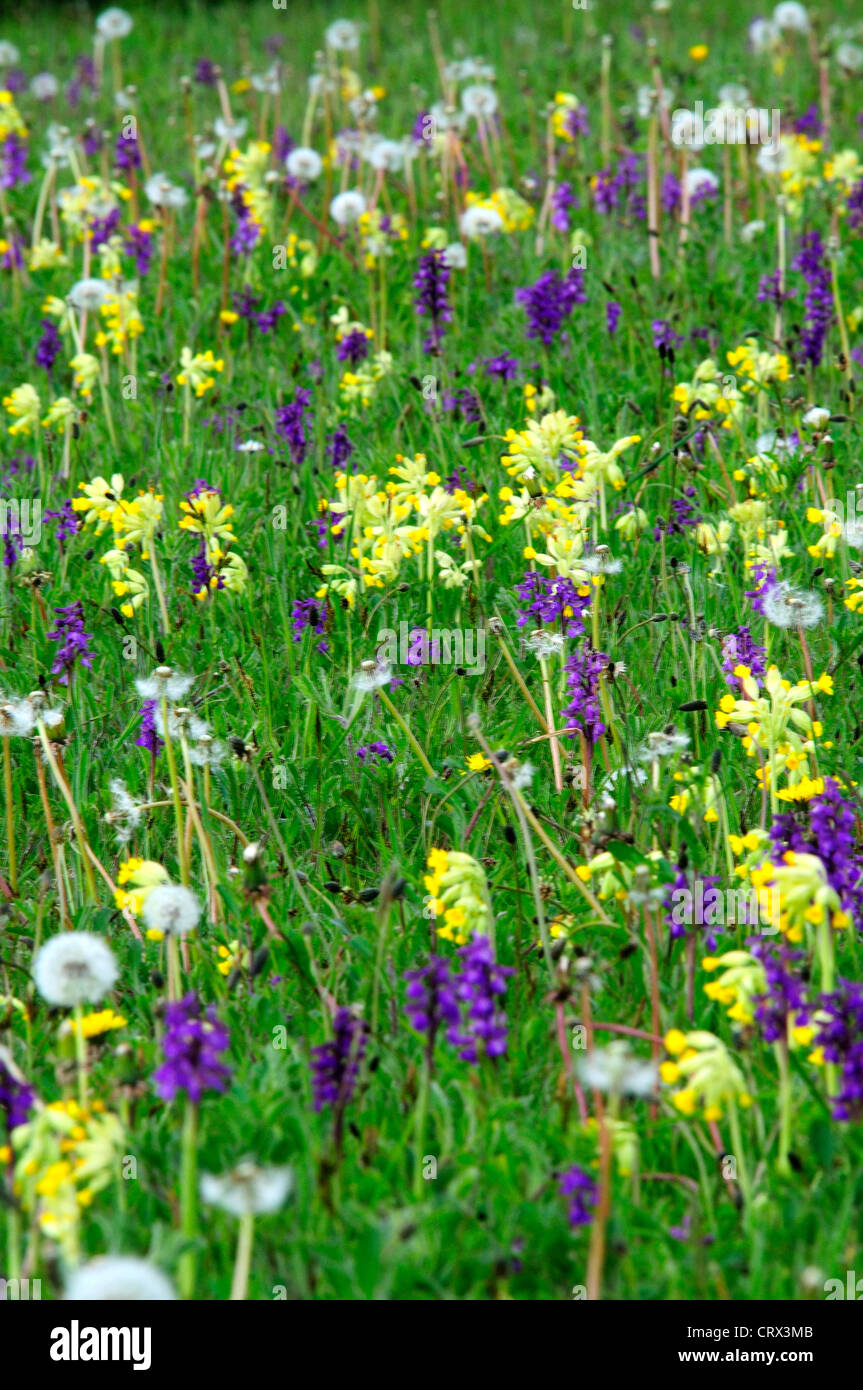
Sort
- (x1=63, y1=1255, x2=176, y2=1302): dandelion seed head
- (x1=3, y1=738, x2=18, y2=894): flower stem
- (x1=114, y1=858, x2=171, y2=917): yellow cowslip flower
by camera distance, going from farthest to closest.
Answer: (x1=3, y1=738, x2=18, y2=894): flower stem < (x1=114, y1=858, x2=171, y2=917): yellow cowslip flower < (x1=63, y1=1255, x2=176, y2=1302): dandelion seed head

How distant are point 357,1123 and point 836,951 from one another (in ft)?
2.96

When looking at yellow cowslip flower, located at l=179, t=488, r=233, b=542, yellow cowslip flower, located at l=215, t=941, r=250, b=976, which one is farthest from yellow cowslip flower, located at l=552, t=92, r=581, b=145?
yellow cowslip flower, located at l=215, t=941, r=250, b=976

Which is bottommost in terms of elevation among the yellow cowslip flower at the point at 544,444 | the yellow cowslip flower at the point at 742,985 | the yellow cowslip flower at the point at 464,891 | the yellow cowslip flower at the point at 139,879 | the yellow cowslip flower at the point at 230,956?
the yellow cowslip flower at the point at 742,985

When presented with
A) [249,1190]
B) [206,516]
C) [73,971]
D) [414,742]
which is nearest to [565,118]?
[206,516]

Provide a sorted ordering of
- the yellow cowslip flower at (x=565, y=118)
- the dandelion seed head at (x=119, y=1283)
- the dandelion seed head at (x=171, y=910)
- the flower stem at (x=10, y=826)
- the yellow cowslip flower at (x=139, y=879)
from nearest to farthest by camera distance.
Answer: the dandelion seed head at (x=119, y=1283) → the dandelion seed head at (x=171, y=910) → the yellow cowslip flower at (x=139, y=879) → the flower stem at (x=10, y=826) → the yellow cowslip flower at (x=565, y=118)

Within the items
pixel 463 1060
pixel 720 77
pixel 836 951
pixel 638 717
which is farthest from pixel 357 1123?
pixel 720 77

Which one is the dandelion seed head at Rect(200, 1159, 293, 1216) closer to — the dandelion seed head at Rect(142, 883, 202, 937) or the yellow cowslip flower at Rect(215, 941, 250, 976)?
the dandelion seed head at Rect(142, 883, 202, 937)

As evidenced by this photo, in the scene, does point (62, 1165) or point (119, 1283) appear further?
point (62, 1165)

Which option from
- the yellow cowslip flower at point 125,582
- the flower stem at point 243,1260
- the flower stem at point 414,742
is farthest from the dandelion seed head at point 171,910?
the yellow cowslip flower at point 125,582

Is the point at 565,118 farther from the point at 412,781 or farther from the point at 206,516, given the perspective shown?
the point at 412,781

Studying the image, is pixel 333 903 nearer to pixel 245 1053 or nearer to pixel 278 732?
pixel 245 1053

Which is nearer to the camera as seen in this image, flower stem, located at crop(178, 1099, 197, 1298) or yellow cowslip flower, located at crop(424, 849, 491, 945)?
flower stem, located at crop(178, 1099, 197, 1298)

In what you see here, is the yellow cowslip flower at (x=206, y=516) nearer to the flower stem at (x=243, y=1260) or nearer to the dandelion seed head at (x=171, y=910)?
the dandelion seed head at (x=171, y=910)

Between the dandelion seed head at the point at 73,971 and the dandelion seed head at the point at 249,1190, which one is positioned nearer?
the dandelion seed head at the point at 249,1190
